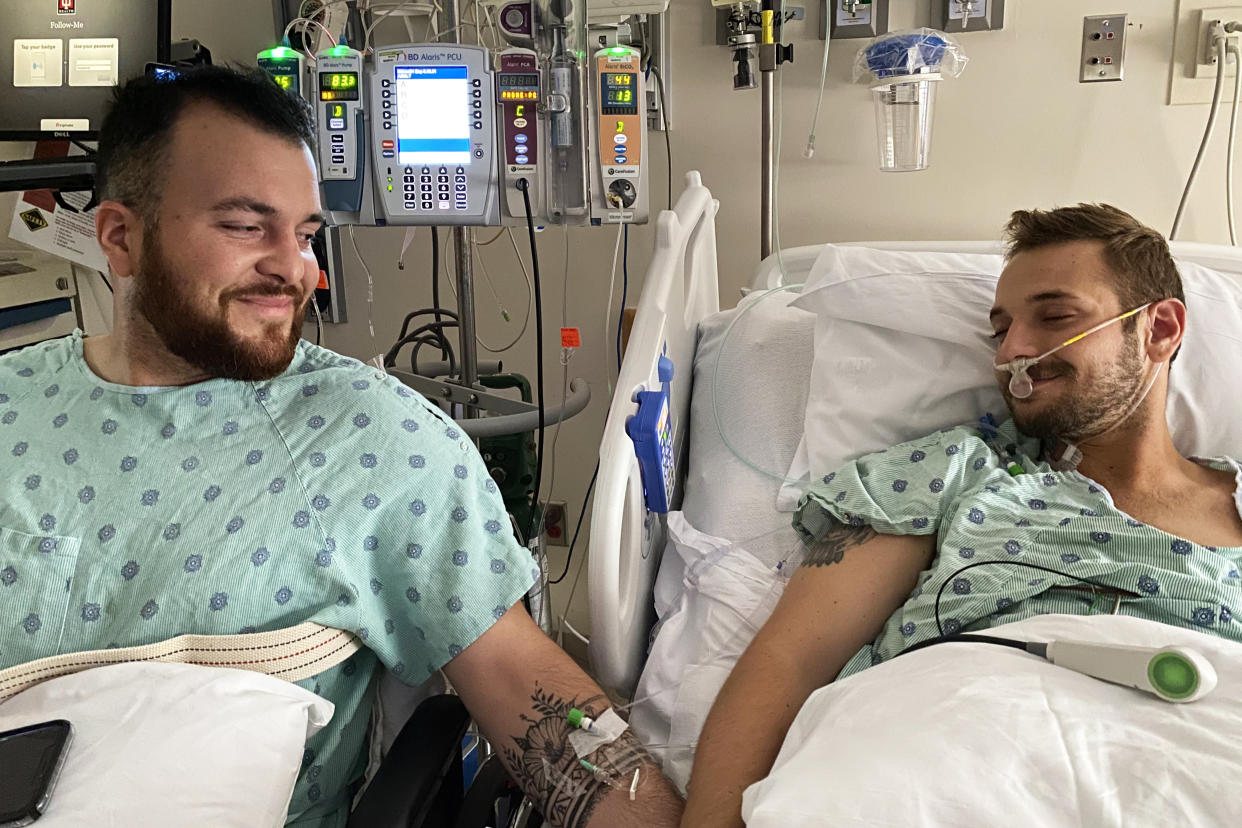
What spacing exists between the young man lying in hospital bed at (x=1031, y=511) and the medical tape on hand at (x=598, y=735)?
10 cm

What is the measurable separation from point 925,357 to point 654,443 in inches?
22.0

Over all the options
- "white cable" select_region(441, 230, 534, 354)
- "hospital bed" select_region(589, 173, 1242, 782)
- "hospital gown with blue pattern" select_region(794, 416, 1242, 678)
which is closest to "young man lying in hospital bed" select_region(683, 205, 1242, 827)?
"hospital gown with blue pattern" select_region(794, 416, 1242, 678)

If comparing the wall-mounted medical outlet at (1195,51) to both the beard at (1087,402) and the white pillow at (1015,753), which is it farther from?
the white pillow at (1015,753)

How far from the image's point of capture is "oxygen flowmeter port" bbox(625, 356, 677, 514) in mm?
1234

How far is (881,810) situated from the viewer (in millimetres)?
724

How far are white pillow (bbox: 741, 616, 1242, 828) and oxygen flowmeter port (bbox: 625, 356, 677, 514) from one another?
47 cm

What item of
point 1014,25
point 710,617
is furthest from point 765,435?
point 1014,25

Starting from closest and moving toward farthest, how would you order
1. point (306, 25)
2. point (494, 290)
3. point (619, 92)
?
point (619, 92)
point (306, 25)
point (494, 290)

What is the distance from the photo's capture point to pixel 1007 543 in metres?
1.17

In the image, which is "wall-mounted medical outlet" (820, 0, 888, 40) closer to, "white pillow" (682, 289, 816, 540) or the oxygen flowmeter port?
"white pillow" (682, 289, 816, 540)

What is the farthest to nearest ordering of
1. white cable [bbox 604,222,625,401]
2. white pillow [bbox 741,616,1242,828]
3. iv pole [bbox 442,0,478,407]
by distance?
1. white cable [bbox 604,222,625,401]
2. iv pole [bbox 442,0,478,407]
3. white pillow [bbox 741,616,1242,828]

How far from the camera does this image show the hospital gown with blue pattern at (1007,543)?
3.55ft

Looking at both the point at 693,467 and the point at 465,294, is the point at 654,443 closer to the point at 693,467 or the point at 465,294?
the point at 693,467

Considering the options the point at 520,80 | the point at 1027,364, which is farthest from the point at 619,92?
the point at 1027,364
